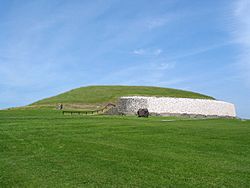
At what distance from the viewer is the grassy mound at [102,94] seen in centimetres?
6180

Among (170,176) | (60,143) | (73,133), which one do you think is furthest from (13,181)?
(73,133)

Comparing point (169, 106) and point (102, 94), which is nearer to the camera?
point (169, 106)

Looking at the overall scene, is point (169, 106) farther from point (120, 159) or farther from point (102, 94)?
point (120, 159)

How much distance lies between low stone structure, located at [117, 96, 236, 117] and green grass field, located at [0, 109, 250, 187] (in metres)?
26.2

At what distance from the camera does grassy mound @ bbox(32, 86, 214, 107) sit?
6180 cm

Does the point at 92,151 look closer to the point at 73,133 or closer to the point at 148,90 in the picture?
the point at 73,133

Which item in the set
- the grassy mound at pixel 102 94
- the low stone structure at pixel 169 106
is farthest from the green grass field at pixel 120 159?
the grassy mound at pixel 102 94

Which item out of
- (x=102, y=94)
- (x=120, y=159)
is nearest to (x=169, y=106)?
(x=102, y=94)

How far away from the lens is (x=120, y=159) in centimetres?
1147

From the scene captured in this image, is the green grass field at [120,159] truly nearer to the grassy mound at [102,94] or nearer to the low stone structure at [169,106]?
the low stone structure at [169,106]

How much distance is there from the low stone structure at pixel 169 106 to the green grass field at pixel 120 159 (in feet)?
85.8

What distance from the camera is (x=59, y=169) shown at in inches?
388

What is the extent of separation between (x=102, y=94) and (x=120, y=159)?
57.3 metres

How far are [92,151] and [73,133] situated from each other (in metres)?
5.79
